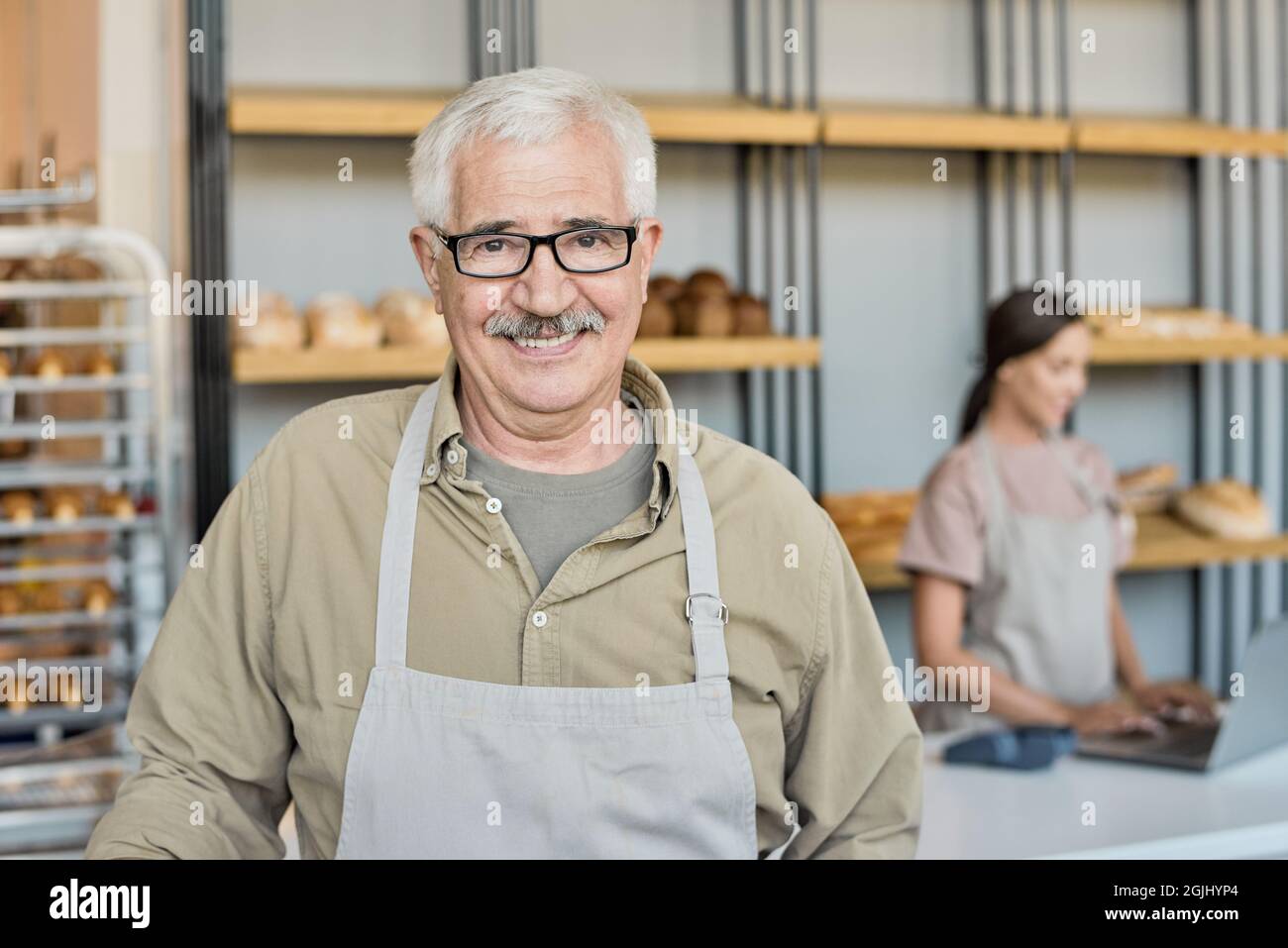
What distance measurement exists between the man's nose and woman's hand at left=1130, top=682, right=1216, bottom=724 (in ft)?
A: 4.06

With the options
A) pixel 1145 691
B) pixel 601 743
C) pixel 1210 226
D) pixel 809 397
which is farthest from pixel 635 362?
pixel 1210 226

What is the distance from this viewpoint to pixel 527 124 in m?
0.95

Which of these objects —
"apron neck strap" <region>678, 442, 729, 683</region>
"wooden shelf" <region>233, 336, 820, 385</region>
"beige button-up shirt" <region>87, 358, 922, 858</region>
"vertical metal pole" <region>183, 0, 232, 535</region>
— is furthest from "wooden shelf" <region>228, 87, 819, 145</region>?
"apron neck strap" <region>678, 442, 729, 683</region>

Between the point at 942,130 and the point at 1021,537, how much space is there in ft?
3.09

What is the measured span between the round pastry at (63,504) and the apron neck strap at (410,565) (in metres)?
1.65

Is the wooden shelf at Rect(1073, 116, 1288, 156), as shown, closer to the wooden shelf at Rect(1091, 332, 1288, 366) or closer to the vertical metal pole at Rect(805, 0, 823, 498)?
the wooden shelf at Rect(1091, 332, 1288, 366)

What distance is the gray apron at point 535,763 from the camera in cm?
95

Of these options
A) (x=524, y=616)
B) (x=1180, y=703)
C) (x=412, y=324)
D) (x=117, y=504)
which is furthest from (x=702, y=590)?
(x=117, y=504)

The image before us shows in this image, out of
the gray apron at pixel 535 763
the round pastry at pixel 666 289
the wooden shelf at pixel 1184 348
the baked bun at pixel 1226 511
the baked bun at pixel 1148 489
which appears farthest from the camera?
the baked bun at pixel 1148 489

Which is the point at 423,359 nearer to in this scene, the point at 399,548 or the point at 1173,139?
the point at 399,548

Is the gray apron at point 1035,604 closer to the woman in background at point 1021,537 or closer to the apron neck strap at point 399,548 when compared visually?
the woman in background at point 1021,537

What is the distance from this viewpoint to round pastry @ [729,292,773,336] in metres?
2.61

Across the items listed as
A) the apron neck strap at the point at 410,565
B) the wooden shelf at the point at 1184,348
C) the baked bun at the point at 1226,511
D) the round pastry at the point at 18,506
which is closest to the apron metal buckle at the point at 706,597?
the apron neck strap at the point at 410,565
